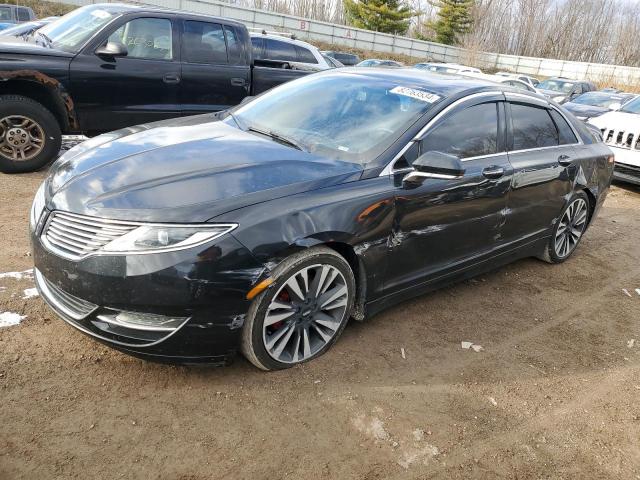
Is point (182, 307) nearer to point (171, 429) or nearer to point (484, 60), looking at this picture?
point (171, 429)

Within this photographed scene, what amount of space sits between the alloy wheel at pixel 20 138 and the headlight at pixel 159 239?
408 cm

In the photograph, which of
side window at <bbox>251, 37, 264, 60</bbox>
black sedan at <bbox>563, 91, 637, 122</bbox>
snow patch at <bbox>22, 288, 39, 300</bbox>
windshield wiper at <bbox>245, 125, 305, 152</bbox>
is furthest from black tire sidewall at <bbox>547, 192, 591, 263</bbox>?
black sedan at <bbox>563, 91, 637, 122</bbox>

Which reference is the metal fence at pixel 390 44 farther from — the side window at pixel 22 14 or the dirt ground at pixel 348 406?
the dirt ground at pixel 348 406

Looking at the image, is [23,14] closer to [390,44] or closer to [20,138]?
[20,138]

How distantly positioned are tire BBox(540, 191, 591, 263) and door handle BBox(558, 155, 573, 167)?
0.42 metres

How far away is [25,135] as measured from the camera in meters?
5.79

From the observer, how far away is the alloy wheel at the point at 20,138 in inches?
223

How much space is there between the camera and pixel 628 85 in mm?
37438

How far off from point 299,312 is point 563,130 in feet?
10.4

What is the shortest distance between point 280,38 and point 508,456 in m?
8.42

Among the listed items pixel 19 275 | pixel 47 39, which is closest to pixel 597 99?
pixel 47 39

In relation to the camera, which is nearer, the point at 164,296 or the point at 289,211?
the point at 164,296

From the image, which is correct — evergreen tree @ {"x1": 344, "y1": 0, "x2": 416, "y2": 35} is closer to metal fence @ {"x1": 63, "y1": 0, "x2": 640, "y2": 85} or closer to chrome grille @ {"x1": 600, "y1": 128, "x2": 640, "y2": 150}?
metal fence @ {"x1": 63, "y1": 0, "x2": 640, "y2": 85}

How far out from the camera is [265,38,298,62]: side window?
9.27 meters
